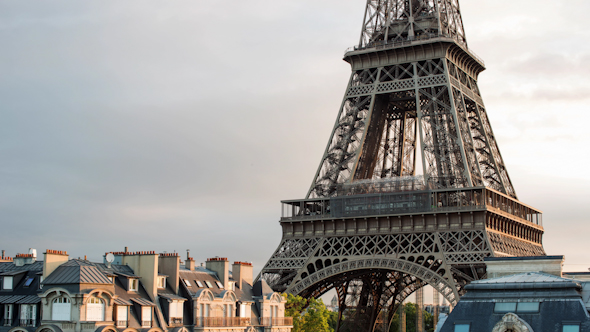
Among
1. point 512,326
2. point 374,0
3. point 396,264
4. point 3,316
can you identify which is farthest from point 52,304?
point 374,0

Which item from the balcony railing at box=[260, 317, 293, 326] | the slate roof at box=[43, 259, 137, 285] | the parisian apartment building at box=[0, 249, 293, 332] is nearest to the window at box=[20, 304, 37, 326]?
the parisian apartment building at box=[0, 249, 293, 332]

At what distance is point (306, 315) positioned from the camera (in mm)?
52906

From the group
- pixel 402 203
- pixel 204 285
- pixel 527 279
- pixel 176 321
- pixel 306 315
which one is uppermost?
pixel 402 203

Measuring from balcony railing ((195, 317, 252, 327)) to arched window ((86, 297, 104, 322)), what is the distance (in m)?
6.14

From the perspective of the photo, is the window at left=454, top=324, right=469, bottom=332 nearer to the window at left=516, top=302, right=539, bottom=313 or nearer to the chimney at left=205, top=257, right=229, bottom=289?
the window at left=516, top=302, right=539, bottom=313

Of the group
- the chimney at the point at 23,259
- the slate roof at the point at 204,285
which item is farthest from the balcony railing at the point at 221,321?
the chimney at the point at 23,259

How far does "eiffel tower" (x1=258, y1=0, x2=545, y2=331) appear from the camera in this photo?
5475 cm

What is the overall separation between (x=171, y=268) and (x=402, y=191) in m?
23.0

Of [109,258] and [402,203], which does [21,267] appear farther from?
[402,203]

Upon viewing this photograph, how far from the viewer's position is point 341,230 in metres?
58.5

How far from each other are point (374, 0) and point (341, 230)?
66.2ft

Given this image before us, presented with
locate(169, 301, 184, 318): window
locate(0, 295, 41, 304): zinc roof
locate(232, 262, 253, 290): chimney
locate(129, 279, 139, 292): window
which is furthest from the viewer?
locate(232, 262, 253, 290): chimney

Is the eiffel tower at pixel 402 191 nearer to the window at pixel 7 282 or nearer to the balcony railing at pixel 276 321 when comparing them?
the balcony railing at pixel 276 321

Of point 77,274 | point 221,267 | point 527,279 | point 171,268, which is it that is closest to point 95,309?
point 77,274
